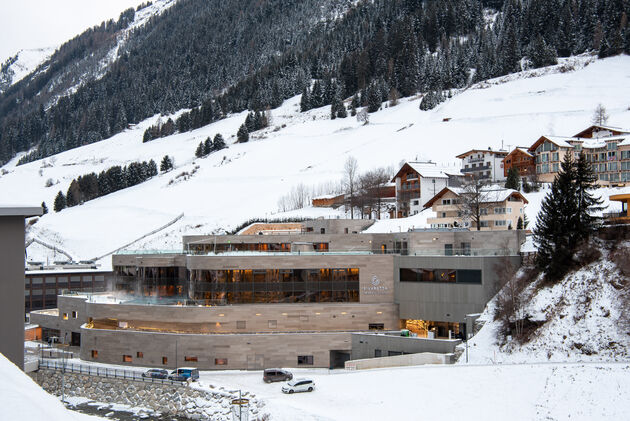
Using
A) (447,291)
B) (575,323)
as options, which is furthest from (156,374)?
(575,323)

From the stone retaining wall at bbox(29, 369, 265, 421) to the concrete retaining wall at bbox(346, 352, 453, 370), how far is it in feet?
29.2

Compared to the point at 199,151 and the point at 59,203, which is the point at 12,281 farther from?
the point at 199,151

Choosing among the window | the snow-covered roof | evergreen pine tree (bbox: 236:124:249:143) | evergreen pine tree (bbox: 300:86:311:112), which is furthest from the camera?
evergreen pine tree (bbox: 300:86:311:112)

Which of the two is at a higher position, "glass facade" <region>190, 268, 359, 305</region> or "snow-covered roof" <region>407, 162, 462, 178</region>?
"snow-covered roof" <region>407, 162, 462, 178</region>

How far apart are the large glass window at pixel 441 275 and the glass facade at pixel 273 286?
4705 mm

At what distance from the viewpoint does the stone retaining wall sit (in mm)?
33116

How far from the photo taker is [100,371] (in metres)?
40.5

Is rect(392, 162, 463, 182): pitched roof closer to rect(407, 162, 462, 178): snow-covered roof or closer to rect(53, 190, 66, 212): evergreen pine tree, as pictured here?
rect(407, 162, 462, 178): snow-covered roof

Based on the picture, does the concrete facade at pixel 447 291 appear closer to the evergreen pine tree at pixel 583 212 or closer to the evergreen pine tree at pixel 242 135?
the evergreen pine tree at pixel 583 212

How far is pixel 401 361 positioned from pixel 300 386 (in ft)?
26.4

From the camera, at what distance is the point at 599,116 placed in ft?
310

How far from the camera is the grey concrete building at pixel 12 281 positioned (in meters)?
18.3

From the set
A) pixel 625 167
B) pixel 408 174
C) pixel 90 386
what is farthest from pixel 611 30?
pixel 90 386

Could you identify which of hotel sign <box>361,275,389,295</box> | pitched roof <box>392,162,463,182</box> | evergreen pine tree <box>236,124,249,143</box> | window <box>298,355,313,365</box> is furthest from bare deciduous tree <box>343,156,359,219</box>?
evergreen pine tree <box>236,124,249,143</box>
